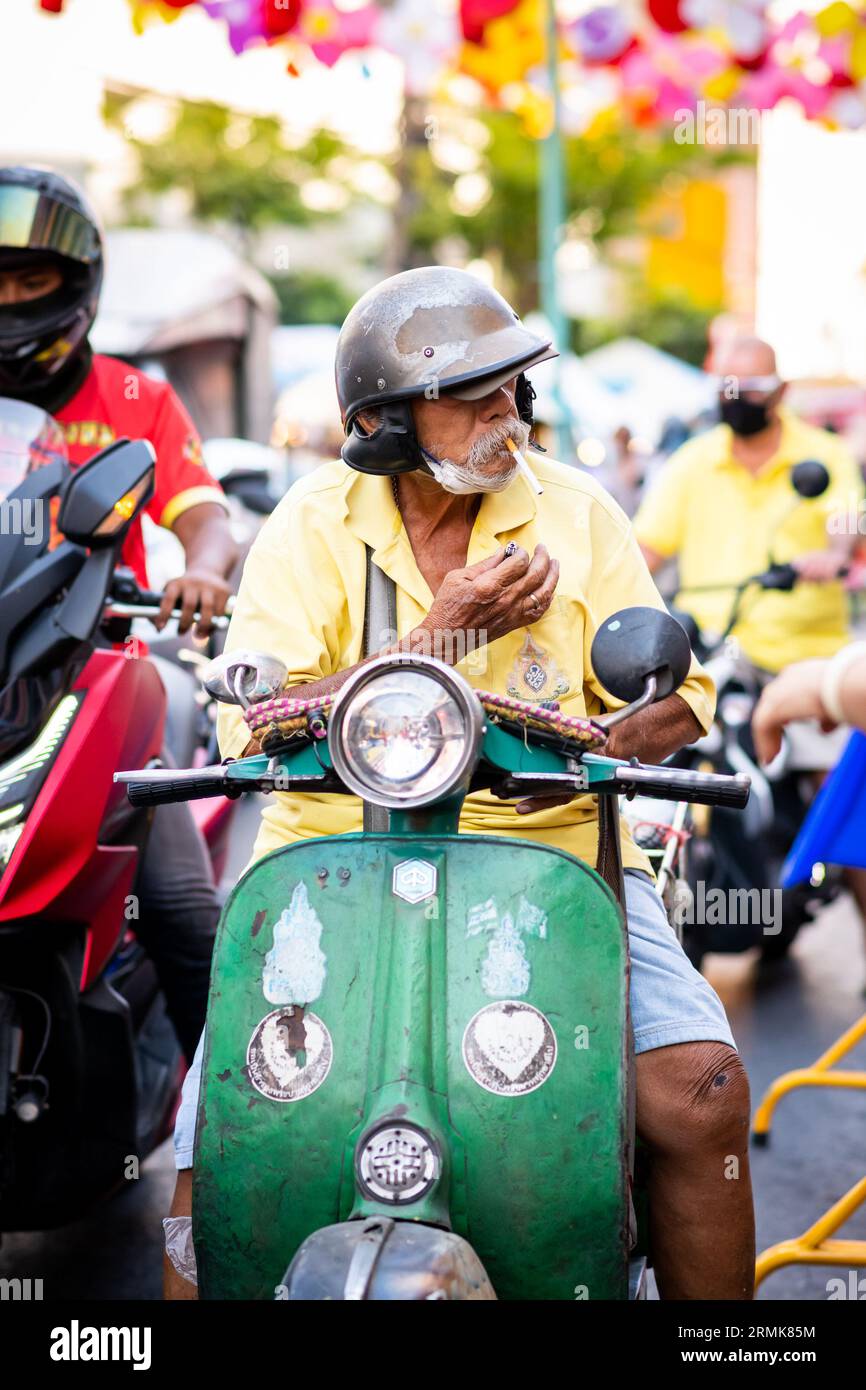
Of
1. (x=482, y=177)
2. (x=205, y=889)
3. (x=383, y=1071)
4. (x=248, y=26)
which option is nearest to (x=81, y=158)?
(x=482, y=177)

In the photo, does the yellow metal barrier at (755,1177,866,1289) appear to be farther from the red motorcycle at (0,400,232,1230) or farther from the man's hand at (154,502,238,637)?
the man's hand at (154,502,238,637)

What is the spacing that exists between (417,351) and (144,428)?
5.21 ft

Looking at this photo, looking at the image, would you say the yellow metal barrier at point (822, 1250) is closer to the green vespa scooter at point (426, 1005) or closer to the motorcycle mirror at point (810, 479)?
the green vespa scooter at point (426, 1005)

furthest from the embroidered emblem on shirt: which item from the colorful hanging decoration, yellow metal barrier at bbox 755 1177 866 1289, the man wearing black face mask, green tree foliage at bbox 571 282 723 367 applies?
green tree foliage at bbox 571 282 723 367

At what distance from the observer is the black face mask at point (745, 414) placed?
20.7 ft

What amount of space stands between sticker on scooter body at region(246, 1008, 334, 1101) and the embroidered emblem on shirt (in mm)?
773

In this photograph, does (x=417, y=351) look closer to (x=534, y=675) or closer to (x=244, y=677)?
(x=534, y=675)

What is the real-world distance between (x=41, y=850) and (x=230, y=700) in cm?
81

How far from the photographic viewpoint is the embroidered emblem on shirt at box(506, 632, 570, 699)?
9.44 feet

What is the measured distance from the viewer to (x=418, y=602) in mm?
2898

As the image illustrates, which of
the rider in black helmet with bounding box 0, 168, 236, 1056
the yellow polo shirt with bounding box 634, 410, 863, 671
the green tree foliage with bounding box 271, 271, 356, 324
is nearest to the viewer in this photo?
the rider in black helmet with bounding box 0, 168, 236, 1056

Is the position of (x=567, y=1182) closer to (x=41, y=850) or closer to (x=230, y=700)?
(x=230, y=700)

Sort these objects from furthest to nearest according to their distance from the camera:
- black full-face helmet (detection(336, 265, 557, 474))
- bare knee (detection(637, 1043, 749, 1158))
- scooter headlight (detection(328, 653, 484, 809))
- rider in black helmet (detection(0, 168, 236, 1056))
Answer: rider in black helmet (detection(0, 168, 236, 1056)) < black full-face helmet (detection(336, 265, 557, 474)) < bare knee (detection(637, 1043, 749, 1158)) < scooter headlight (detection(328, 653, 484, 809))

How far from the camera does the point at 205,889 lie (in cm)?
397
